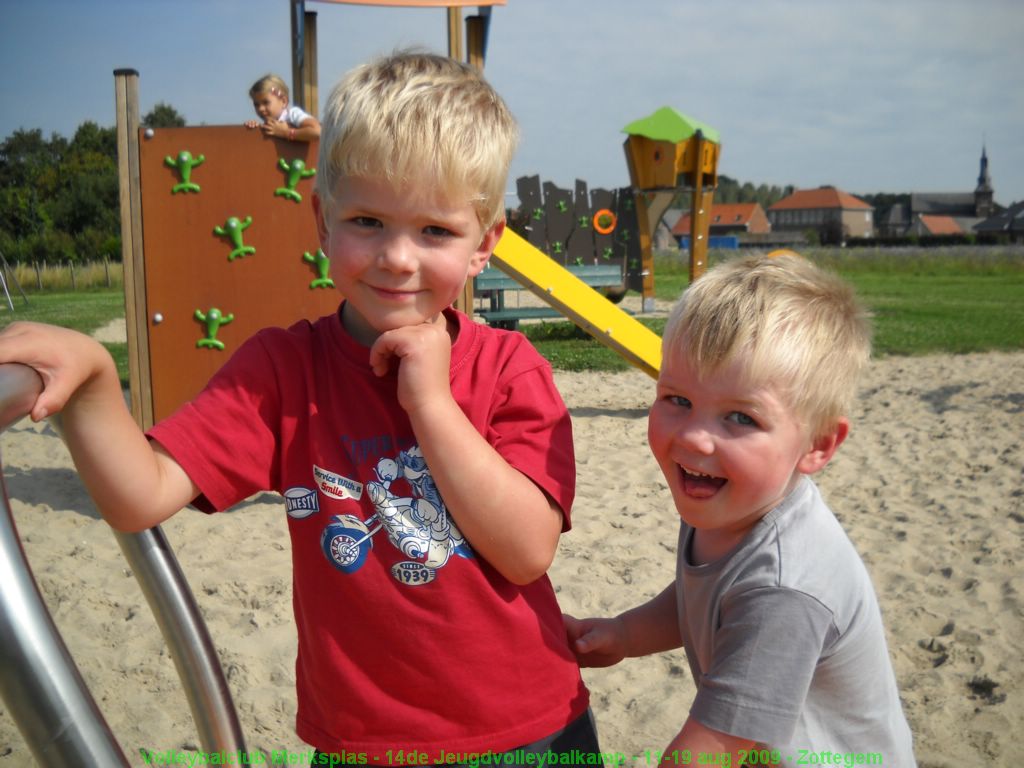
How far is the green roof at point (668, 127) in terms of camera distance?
1328 cm

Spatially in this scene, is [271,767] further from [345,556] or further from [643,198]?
[643,198]

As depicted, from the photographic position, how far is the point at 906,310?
1445 cm

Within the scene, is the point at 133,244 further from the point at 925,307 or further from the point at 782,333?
the point at 925,307

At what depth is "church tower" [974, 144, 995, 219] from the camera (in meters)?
95.1

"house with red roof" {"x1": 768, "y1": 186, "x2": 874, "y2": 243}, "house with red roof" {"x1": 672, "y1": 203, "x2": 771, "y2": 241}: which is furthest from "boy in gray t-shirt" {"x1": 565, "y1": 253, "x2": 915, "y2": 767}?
"house with red roof" {"x1": 768, "y1": 186, "x2": 874, "y2": 243}

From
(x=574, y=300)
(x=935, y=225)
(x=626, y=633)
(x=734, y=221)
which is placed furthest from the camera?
(x=734, y=221)

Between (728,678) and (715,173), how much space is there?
44.3 ft

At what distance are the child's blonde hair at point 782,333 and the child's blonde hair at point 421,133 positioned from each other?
0.31m

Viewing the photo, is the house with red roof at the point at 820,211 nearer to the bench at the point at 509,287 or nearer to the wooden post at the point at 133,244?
the bench at the point at 509,287

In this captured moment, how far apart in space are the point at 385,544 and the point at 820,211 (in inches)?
4124

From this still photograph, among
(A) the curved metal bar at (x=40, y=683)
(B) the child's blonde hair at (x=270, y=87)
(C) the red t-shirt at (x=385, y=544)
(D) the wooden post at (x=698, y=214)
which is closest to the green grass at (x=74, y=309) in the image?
(B) the child's blonde hair at (x=270, y=87)

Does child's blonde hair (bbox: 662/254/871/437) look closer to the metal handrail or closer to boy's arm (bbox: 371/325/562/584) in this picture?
boy's arm (bbox: 371/325/562/584)

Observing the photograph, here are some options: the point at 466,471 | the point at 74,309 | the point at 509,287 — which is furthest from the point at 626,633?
the point at 74,309

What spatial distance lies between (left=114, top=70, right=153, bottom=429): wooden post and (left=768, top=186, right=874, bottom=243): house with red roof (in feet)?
318
